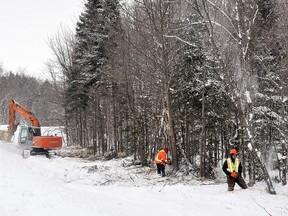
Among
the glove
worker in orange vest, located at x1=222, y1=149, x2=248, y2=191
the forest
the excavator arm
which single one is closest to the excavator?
the excavator arm

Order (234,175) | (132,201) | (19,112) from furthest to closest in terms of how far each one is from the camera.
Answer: (19,112)
(234,175)
(132,201)

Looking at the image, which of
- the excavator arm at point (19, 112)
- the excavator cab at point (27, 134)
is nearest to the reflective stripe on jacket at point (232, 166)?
the excavator cab at point (27, 134)

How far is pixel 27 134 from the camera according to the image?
78.2ft

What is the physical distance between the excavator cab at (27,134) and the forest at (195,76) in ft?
20.6

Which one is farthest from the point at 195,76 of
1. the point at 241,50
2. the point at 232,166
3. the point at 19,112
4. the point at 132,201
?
the point at 19,112

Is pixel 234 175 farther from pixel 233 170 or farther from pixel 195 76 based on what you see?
pixel 195 76

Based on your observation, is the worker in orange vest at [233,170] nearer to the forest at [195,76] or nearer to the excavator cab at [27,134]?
the forest at [195,76]

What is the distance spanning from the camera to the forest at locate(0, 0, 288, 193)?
13656mm

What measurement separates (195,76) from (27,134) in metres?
13.1

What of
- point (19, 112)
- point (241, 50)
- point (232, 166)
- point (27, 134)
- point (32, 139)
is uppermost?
point (241, 50)

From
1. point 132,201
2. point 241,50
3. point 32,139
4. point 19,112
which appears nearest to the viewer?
point 132,201

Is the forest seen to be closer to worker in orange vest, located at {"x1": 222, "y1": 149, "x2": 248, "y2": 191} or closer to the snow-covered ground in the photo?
worker in orange vest, located at {"x1": 222, "y1": 149, "x2": 248, "y2": 191}

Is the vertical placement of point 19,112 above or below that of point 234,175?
above

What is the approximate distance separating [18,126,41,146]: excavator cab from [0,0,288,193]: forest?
6285 millimetres
